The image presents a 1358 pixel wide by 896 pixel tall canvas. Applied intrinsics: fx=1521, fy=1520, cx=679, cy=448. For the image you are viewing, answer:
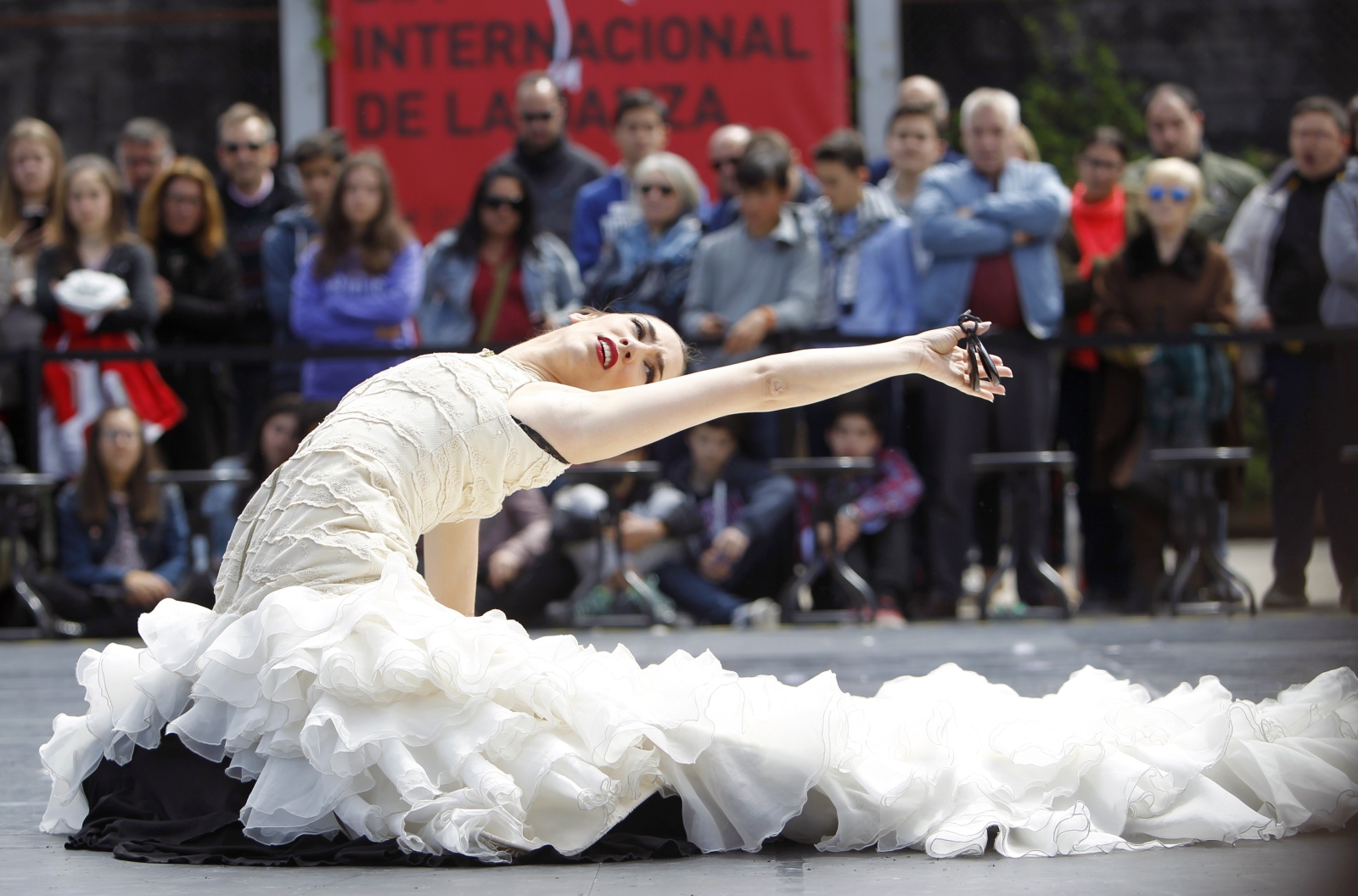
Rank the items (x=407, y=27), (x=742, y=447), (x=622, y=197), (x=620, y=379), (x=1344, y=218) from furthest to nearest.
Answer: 1. (x=407, y=27)
2. (x=622, y=197)
3. (x=742, y=447)
4. (x=1344, y=218)
5. (x=620, y=379)

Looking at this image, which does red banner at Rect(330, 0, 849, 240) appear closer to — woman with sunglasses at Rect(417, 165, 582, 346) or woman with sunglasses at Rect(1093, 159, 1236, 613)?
woman with sunglasses at Rect(417, 165, 582, 346)

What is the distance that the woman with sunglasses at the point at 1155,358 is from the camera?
6.45 m

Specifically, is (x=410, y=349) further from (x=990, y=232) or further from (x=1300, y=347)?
(x=1300, y=347)

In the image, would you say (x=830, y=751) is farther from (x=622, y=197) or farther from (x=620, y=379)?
(x=622, y=197)

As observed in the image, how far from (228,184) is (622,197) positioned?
2.03 metres

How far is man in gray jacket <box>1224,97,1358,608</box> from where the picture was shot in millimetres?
6141

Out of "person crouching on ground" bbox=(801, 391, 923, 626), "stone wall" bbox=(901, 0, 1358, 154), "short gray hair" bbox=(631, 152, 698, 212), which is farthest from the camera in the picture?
"stone wall" bbox=(901, 0, 1358, 154)

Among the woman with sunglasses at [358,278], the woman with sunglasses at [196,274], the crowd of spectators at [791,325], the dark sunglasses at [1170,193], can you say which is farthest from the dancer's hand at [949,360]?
the woman with sunglasses at [196,274]

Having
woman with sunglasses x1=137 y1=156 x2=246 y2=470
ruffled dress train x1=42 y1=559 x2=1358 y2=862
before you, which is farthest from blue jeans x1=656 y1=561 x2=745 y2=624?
ruffled dress train x1=42 y1=559 x2=1358 y2=862

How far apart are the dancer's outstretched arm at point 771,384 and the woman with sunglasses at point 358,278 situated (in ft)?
13.5

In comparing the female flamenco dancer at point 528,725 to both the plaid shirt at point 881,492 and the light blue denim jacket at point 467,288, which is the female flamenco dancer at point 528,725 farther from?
the light blue denim jacket at point 467,288

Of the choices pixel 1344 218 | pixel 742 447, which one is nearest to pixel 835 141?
pixel 742 447

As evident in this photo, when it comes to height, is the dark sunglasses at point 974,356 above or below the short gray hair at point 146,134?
below

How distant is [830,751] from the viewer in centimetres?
250
